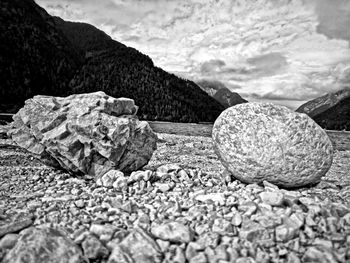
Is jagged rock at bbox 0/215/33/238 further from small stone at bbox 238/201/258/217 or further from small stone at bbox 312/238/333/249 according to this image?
small stone at bbox 312/238/333/249

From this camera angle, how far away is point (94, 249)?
426 centimetres

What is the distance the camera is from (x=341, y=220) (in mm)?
4801

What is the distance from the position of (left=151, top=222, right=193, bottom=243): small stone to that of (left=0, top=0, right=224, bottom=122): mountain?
114 metres

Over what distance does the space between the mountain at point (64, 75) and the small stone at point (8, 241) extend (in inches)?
4444

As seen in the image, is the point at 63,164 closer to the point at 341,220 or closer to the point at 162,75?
the point at 341,220

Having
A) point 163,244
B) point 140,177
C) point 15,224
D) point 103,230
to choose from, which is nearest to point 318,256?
point 163,244

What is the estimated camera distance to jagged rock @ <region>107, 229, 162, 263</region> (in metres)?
4.09

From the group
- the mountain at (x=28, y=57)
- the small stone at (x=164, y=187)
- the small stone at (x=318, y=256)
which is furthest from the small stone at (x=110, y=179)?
the mountain at (x=28, y=57)

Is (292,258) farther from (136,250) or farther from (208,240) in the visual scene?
(136,250)

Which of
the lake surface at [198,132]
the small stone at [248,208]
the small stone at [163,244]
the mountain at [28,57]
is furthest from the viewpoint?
the mountain at [28,57]

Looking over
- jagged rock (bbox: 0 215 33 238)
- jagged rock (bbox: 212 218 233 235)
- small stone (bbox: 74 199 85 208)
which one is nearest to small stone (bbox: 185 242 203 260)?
jagged rock (bbox: 212 218 233 235)

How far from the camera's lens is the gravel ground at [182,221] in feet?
13.9

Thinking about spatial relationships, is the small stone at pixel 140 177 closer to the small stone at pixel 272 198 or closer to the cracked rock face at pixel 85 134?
the cracked rock face at pixel 85 134

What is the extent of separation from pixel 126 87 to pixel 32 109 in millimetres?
162733
